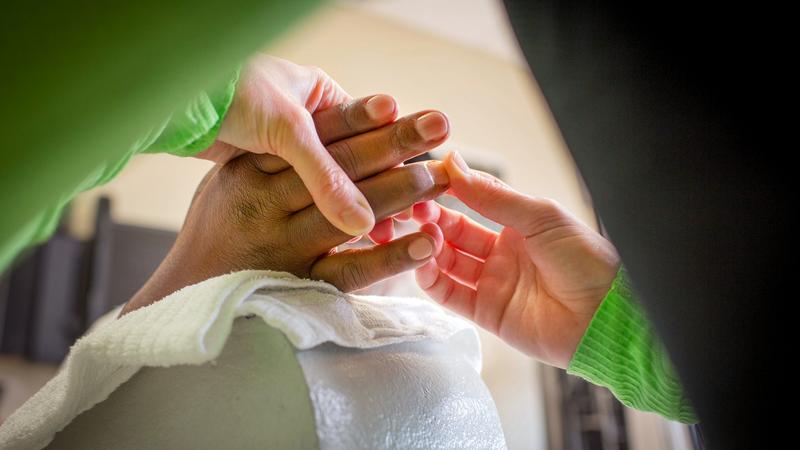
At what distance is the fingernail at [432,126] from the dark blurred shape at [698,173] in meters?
0.23

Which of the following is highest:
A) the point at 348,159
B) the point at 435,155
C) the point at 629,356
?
the point at 348,159

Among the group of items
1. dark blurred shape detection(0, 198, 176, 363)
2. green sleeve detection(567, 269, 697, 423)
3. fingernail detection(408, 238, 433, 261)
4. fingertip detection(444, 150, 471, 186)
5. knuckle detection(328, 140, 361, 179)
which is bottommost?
dark blurred shape detection(0, 198, 176, 363)

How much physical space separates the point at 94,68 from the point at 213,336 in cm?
24

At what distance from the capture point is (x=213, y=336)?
0.40m

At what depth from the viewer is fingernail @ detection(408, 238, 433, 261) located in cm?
58

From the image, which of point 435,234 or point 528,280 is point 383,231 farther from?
point 528,280

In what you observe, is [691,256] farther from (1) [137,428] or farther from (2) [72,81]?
(1) [137,428]

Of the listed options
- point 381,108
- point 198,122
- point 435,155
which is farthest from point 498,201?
point 435,155

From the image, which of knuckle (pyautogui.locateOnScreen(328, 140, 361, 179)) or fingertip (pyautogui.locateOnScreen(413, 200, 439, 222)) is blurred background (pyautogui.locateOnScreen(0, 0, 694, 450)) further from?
knuckle (pyautogui.locateOnScreen(328, 140, 361, 179))

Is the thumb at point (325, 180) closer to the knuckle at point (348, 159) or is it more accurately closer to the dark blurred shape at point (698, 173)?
the knuckle at point (348, 159)

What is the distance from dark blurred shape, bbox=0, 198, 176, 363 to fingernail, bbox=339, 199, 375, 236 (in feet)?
4.81

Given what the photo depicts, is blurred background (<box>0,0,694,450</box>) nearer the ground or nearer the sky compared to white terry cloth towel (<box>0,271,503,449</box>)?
nearer the ground

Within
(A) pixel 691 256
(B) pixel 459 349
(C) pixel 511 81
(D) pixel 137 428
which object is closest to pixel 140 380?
(D) pixel 137 428

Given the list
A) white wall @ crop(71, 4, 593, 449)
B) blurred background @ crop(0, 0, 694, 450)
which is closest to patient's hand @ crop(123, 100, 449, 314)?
blurred background @ crop(0, 0, 694, 450)
